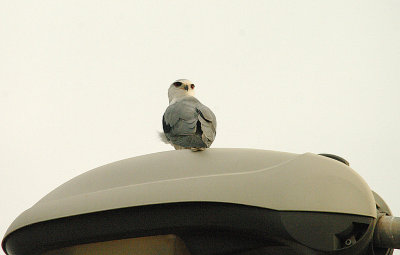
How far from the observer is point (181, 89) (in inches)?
186

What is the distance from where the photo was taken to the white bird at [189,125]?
2.80m

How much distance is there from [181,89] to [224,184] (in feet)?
12.0

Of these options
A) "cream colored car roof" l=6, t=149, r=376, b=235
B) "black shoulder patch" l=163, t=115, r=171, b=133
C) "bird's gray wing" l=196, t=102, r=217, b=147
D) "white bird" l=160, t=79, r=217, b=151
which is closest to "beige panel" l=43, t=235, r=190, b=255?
"cream colored car roof" l=6, t=149, r=376, b=235

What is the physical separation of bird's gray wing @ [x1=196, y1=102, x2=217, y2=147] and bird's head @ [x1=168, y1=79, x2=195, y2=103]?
1454 mm

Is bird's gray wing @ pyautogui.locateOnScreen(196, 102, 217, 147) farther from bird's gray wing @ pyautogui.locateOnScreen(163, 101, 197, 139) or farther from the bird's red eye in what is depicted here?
the bird's red eye

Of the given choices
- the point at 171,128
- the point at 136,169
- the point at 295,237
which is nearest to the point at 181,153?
the point at 136,169

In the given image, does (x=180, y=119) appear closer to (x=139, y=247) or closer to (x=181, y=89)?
(x=181, y=89)

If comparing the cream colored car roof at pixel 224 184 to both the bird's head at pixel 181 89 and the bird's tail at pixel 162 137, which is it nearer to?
the bird's tail at pixel 162 137

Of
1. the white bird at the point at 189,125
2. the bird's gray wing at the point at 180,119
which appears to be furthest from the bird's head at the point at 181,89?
the bird's gray wing at the point at 180,119

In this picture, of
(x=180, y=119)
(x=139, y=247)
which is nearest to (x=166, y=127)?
(x=180, y=119)

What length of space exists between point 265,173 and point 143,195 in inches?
8.9

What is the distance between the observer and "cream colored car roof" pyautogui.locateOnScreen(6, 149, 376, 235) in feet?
3.44

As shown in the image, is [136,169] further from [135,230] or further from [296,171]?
[296,171]

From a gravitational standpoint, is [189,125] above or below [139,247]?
above
